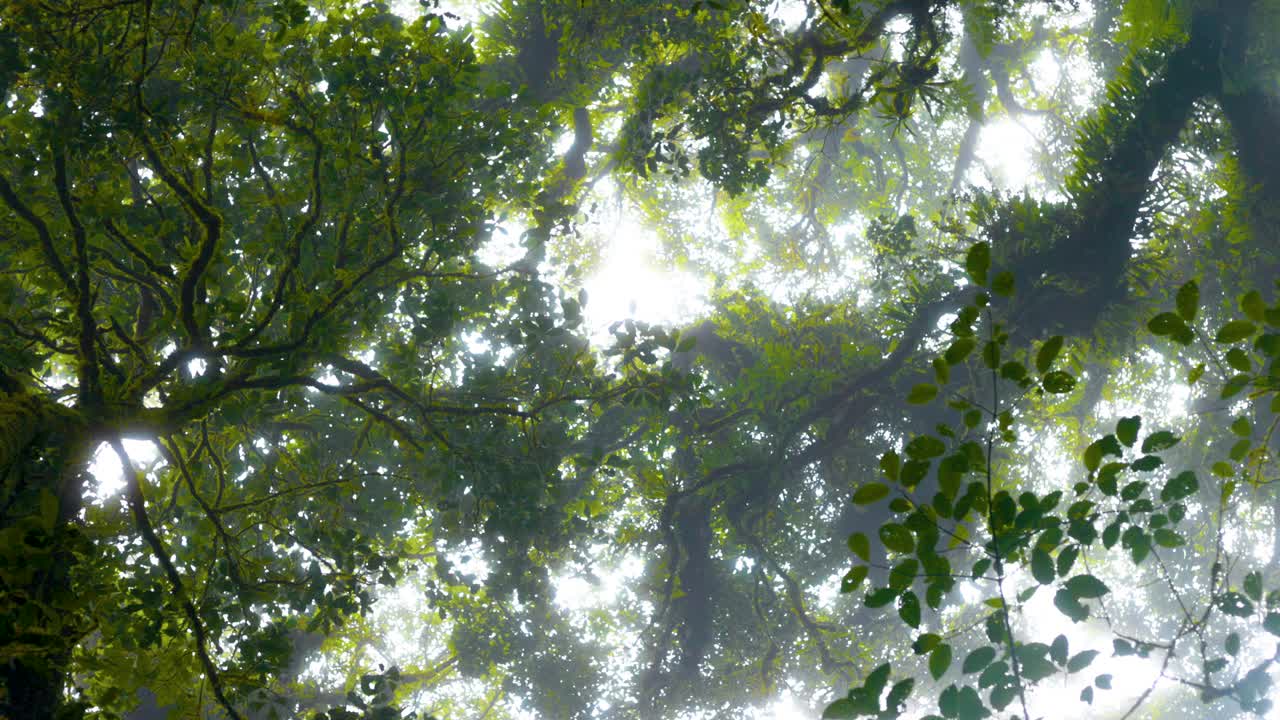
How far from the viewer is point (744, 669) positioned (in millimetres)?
10109

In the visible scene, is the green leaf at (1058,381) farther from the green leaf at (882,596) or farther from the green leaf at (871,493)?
the green leaf at (882,596)

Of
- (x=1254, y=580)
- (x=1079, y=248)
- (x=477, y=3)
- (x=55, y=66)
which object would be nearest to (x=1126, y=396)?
(x=1079, y=248)

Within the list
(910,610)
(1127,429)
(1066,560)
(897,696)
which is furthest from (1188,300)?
(897,696)

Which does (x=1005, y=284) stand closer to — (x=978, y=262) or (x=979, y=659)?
(x=978, y=262)

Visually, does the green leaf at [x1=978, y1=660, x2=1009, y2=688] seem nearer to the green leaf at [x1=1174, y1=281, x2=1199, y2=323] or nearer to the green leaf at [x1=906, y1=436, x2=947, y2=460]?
the green leaf at [x1=906, y1=436, x2=947, y2=460]

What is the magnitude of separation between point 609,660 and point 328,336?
888cm

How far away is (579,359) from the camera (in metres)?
5.60

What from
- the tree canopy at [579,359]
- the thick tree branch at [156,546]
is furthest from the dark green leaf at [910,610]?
the thick tree branch at [156,546]

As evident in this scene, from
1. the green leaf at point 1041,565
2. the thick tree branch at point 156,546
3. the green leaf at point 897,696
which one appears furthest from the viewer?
the thick tree branch at point 156,546

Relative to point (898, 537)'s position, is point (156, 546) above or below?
above

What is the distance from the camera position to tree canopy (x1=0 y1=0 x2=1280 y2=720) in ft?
8.04

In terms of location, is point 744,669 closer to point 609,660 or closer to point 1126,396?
point 609,660

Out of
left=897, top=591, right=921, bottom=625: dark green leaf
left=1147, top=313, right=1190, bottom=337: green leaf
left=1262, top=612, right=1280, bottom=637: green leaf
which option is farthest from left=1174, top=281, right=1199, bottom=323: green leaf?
left=897, top=591, right=921, bottom=625: dark green leaf

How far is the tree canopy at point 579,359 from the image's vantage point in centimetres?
245
